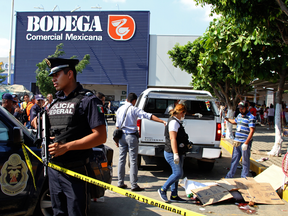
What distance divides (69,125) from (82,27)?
3207cm

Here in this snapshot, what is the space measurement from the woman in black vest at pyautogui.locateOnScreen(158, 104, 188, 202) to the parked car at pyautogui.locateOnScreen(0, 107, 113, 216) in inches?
65.1

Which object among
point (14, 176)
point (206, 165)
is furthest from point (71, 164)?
point (206, 165)

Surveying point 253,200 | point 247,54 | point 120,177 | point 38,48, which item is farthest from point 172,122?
point 38,48

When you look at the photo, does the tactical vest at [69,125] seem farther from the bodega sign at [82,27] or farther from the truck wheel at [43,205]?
the bodega sign at [82,27]

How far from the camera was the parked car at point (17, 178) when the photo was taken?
3.02 meters

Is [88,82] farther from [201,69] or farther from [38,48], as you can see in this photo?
[201,69]

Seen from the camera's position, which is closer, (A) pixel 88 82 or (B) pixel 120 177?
(B) pixel 120 177

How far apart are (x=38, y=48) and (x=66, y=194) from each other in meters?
34.0

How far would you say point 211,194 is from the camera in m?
4.73

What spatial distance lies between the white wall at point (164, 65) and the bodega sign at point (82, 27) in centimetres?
346

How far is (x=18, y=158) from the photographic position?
10.4ft

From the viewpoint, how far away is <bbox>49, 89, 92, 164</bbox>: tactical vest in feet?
7.38

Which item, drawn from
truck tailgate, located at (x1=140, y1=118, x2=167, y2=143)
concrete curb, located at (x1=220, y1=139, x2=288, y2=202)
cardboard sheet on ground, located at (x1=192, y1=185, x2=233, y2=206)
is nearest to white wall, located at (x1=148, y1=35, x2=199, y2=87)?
concrete curb, located at (x1=220, y1=139, x2=288, y2=202)

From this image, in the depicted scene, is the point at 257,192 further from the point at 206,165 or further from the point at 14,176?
the point at 14,176
